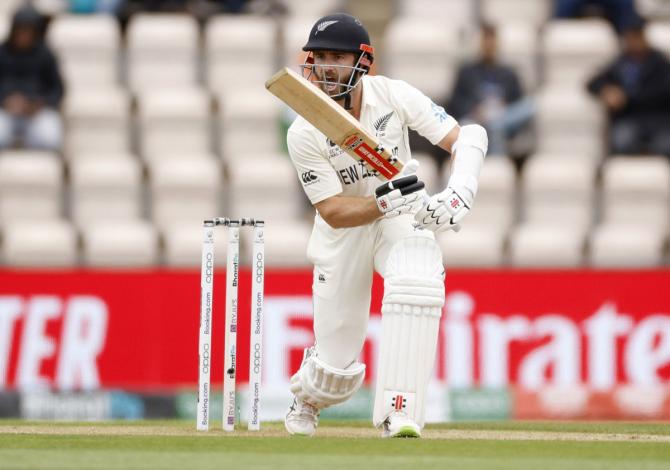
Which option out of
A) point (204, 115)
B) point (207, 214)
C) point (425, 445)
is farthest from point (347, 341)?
point (204, 115)

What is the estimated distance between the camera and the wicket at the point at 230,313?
5074 millimetres

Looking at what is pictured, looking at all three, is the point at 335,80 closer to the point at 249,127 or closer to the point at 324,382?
the point at 324,382

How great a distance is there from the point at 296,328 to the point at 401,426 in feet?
8.72

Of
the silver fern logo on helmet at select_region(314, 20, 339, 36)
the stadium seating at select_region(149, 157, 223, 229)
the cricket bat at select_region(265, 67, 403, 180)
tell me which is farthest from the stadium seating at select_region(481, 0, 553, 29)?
the cricket bat at select_region(265, 67, 403, 180)

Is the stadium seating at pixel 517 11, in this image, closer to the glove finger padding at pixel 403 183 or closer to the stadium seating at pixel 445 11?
the stadium seating at pixel 445 11

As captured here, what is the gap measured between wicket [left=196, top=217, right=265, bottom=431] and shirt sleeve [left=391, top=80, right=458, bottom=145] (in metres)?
0.62

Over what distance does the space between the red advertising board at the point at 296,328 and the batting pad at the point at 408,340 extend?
8.08ft

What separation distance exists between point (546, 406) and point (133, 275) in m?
2.06

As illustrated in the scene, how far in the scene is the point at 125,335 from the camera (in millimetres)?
7465

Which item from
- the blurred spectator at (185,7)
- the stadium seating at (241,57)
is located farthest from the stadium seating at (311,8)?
the stadium seating at (241,57)

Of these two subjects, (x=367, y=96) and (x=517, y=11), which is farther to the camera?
(x=517, y=11)

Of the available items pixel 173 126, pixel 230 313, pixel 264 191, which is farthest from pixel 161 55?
pixel 230 313

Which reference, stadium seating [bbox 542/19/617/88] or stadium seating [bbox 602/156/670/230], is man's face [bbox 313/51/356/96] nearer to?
stadium seating [bbox 602/156/670/230]

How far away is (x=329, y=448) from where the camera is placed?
4.54 metres
